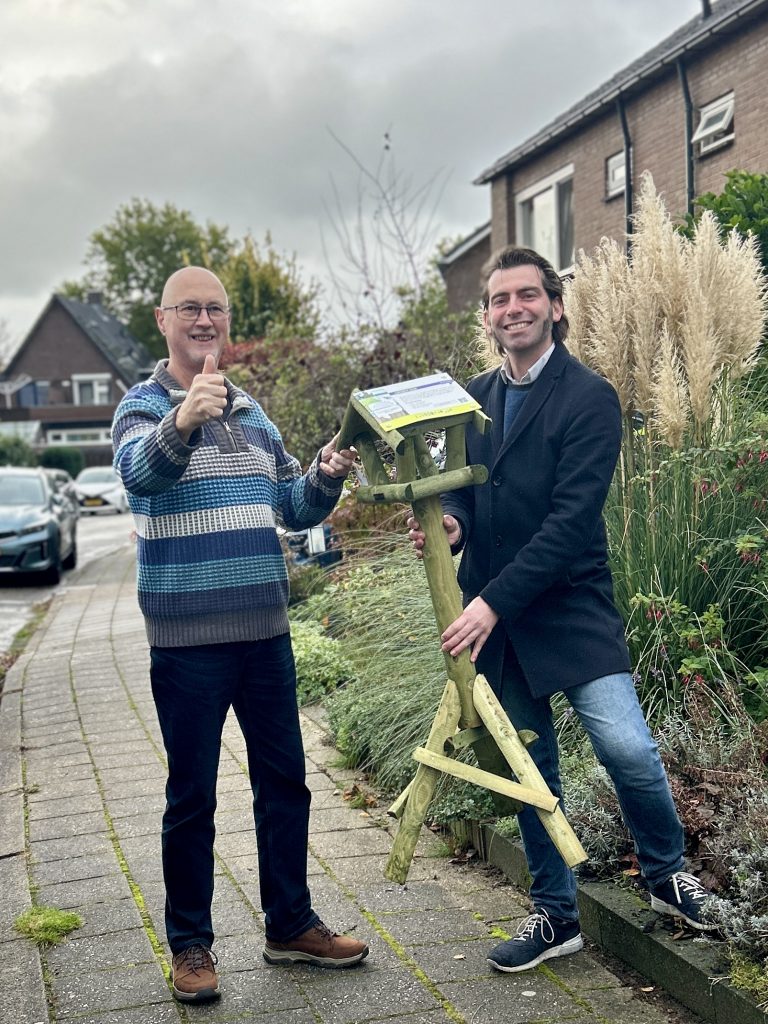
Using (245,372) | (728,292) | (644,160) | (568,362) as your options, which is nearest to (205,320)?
(568,362)

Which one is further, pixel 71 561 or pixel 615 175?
pixel 615 175

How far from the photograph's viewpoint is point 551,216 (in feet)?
65.3

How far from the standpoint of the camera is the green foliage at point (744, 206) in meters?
7.06

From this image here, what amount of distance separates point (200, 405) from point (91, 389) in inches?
2340

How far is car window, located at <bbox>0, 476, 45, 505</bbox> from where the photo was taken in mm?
15672

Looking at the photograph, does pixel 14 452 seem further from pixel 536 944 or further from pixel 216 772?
pixel 536 944

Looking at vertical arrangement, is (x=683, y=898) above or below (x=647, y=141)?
below

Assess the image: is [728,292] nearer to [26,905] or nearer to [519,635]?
[519,635]

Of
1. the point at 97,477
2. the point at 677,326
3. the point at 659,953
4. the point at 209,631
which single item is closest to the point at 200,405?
the point at 209,631

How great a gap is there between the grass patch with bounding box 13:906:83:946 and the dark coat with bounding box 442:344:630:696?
64.4 inches

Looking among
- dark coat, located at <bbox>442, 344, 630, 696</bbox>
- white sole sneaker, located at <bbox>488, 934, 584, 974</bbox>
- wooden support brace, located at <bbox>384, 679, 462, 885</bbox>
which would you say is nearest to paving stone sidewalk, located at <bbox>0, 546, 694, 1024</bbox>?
white sole sneaker, located at <bbox>488, 934, 584, 974</bbox>

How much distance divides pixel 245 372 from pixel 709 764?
9476mm

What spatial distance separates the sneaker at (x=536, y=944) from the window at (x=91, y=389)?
5834 centimetres

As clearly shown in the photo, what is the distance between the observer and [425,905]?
4023mm
